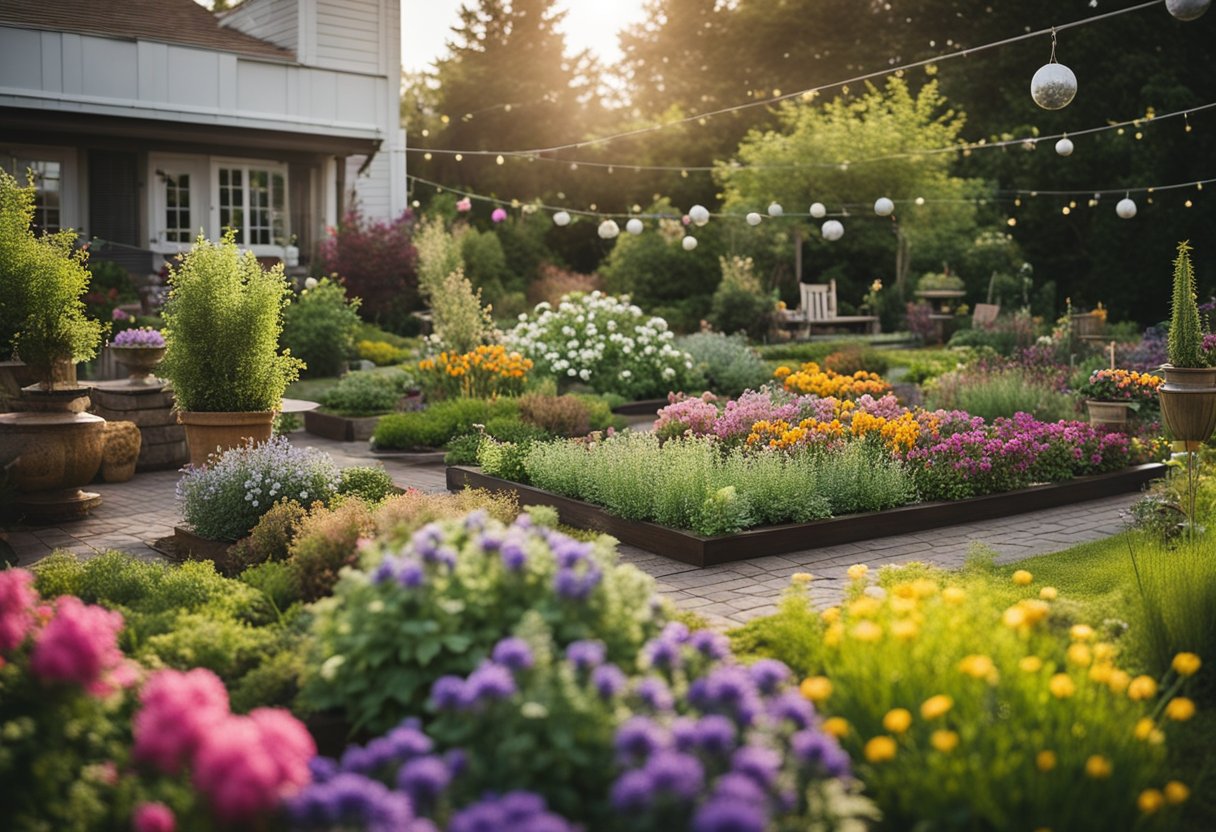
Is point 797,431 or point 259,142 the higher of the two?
point 259,142

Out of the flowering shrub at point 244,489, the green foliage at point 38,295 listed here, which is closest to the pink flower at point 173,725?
the flowering shrub at point 244,489

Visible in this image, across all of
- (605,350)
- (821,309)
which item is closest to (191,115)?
(605,350)

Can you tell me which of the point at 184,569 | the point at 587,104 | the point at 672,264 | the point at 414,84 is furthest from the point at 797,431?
the point at 414,84

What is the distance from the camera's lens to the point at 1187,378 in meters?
6.90

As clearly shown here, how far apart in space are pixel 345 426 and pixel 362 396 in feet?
1.56

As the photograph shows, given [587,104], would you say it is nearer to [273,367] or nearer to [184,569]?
[273,367]

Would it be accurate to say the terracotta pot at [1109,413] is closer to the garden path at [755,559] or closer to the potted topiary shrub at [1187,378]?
the garden path at [755,559]

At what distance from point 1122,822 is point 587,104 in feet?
113

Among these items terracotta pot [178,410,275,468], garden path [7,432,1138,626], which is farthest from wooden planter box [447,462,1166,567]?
terracotta pot [178,410,275,468]

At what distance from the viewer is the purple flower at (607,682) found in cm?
277

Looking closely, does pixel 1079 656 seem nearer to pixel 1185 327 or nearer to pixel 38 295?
pixel 1185 327

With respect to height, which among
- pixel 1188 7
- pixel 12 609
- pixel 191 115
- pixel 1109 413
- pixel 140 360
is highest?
pixel 191 115

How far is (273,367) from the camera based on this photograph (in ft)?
24.9

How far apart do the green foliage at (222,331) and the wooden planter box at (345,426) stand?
3690 mm
